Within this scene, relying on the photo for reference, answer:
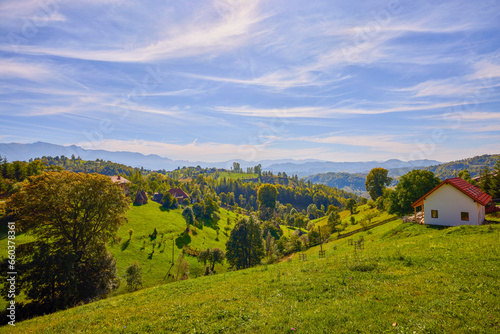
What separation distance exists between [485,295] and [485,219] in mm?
33727

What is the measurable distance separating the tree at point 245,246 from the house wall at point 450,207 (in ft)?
112

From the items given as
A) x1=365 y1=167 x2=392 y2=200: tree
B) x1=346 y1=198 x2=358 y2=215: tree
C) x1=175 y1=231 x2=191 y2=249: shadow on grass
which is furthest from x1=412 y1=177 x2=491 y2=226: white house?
x1=365 y1=167 x2=392 y2=200: tree

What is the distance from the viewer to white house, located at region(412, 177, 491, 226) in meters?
32.0

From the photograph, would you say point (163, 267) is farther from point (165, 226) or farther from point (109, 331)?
point (109, 331)

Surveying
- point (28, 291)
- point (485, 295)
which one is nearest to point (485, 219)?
point (485, 295)

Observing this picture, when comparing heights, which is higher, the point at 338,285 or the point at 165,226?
the point at 338,285

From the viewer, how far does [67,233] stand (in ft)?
94.3

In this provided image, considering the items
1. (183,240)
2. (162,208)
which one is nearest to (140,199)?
(162,208)

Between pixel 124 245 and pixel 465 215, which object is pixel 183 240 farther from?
pixel 465 215

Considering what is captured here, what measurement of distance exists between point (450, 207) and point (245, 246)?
39.2 metres

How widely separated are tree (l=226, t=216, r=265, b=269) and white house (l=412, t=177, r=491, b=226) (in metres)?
33.9

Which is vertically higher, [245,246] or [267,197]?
[267,197]

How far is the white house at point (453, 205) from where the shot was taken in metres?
32.0

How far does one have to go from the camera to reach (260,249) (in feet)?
179
